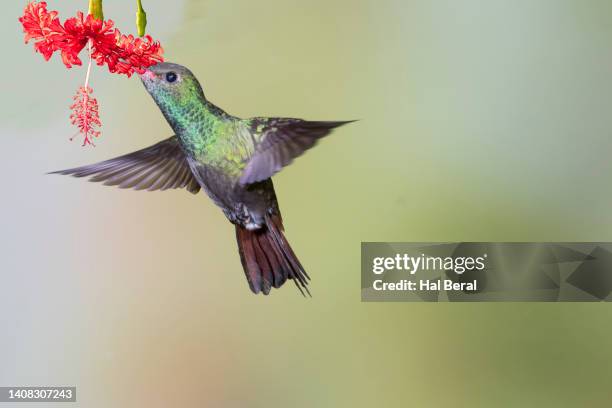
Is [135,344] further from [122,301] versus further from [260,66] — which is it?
[260,66]

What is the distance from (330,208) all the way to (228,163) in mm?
390

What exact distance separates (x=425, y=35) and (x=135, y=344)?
109 centimetres

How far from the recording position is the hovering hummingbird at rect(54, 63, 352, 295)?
55.5 inches

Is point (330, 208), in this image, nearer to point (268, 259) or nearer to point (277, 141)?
point (268, 259)

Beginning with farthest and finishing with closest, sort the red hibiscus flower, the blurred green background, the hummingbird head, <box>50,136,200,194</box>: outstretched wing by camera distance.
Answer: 1. the blurred green background
2. <box>50,136,200,194</box>: outstretched wing
3. the hummingbird head
4. the red hibiscus flower

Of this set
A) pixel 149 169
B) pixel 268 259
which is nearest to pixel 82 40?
pixel 149 169

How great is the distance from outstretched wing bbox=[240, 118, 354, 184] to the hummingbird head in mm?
148

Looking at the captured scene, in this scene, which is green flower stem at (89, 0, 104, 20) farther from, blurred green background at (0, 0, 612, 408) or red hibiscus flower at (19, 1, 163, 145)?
blurred green background at (0, 0, 612, 408)

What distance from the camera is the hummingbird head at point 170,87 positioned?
1465 mm

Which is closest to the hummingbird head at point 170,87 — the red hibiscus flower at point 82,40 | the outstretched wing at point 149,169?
the outstretched wing at point 149,169

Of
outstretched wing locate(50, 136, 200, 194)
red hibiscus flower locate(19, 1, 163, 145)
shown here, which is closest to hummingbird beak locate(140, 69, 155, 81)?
outstretched wing locate(50, 136, 200, 194)

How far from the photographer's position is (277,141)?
1.39m

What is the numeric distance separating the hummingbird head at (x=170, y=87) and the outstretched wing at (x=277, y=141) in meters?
0.15

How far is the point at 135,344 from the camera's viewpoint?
174cm
